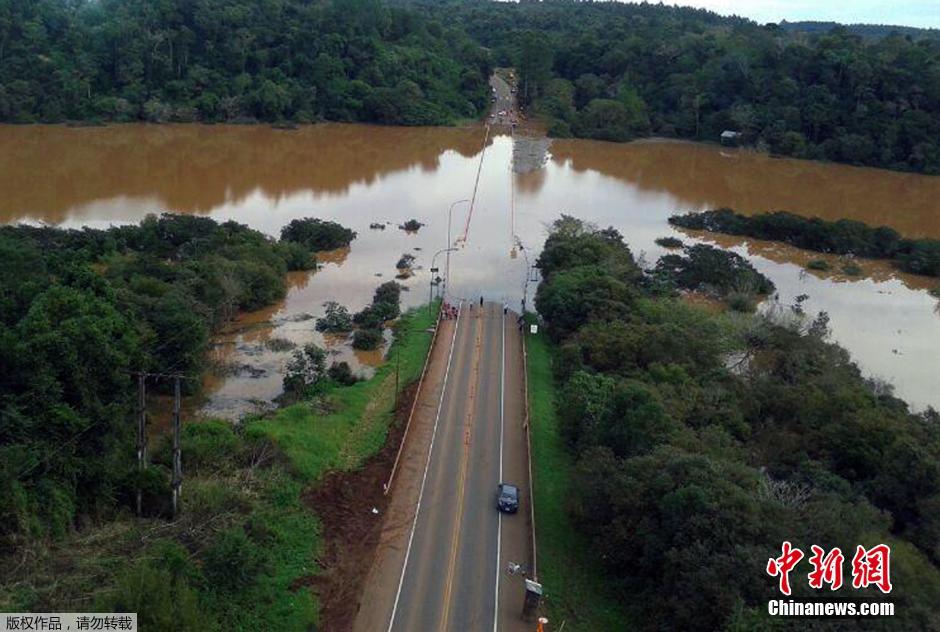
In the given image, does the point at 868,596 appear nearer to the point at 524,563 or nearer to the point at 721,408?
the point at 524,563

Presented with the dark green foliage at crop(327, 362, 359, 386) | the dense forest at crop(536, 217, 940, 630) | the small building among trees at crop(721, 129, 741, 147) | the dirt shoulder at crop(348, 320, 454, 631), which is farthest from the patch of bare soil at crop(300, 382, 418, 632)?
the small building among trees at crop(721, 129, 741, 147)

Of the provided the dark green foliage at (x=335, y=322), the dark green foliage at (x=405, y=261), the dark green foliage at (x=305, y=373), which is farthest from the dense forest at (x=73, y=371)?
the dark green foliage at (x=405, y=261)

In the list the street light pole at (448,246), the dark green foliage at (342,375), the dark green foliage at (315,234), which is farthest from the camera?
the dark green foliage at (315,234)

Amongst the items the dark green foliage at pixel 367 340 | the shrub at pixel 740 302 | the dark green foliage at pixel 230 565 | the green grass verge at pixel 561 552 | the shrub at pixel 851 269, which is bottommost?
the green grass verge at pixel 561 552

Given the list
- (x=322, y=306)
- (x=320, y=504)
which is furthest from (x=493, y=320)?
(x=320, y=504)

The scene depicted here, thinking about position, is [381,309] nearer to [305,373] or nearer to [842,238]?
[305,373]

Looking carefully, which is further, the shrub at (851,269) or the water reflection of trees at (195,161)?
the water reflection of trees at (195,161)

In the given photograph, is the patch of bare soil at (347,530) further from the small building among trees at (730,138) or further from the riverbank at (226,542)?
the small building among trees at (730,138)
